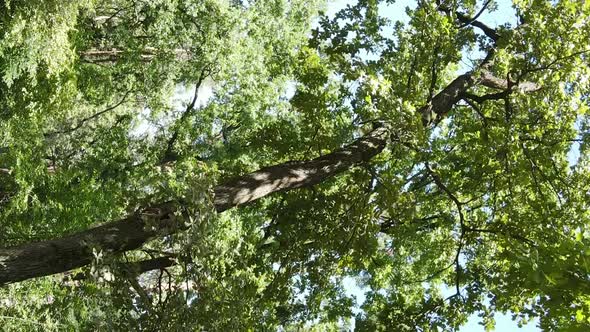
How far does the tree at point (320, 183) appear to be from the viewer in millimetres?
4402

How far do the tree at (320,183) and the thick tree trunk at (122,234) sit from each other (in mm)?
15

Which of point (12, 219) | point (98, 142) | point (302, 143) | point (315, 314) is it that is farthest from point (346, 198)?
point (98, 142)

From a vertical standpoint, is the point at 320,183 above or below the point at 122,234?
above

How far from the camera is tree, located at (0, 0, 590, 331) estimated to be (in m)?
4.40

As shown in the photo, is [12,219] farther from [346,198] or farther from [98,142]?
[346,198]

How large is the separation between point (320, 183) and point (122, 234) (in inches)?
178

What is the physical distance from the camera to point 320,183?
28.2 feet

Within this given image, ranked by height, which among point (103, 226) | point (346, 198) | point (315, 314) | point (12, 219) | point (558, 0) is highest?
point (558, 0)

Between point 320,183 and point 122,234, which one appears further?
point 320,183

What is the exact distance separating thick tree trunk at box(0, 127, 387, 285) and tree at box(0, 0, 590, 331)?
0.02 meters

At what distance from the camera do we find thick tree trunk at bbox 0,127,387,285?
3906 mm

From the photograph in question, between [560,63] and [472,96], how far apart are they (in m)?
1.18

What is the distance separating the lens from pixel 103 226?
4469 millimetres

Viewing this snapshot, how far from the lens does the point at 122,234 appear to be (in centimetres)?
444
